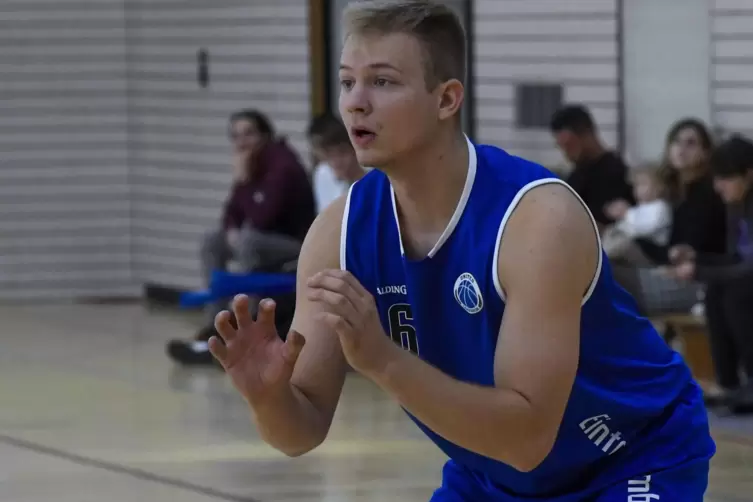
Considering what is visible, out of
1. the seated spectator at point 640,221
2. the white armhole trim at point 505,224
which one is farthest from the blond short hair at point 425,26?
the seated spectator at point 640,221

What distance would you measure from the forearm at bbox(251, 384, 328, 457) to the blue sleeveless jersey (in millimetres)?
233

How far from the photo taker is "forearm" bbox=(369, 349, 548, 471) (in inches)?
106

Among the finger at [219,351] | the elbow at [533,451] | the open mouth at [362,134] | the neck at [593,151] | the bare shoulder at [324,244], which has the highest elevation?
the open mouth at [362,134]

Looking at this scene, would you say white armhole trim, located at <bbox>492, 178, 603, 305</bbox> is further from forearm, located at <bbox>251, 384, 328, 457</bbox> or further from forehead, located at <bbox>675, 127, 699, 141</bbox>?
forehead, located at <bbox>675, 127, 699, 141</bbox>

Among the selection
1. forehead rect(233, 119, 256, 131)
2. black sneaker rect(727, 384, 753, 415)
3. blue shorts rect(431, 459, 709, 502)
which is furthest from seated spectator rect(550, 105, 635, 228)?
blue shorts rect(431, 459, 709, 502)

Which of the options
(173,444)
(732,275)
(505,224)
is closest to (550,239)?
(505,224)

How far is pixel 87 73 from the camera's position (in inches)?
500

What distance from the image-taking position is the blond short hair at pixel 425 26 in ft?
9.41

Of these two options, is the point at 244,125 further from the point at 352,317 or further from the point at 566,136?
the point at 352,317

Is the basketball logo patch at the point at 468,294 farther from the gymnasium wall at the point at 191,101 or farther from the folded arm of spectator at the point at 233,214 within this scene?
the gymnasium wall at the point at 191,101

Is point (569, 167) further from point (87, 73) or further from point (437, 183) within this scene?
point (437, 183)

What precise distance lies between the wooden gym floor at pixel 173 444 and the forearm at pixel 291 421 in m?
2.65

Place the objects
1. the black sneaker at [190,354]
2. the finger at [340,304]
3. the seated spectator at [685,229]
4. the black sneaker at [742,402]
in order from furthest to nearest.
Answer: the black sneaker at [190,354] → the seated spectator at [685,229] → the black sneaker at [742,402] → the finger at [340,304]

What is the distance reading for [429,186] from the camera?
298 cm
